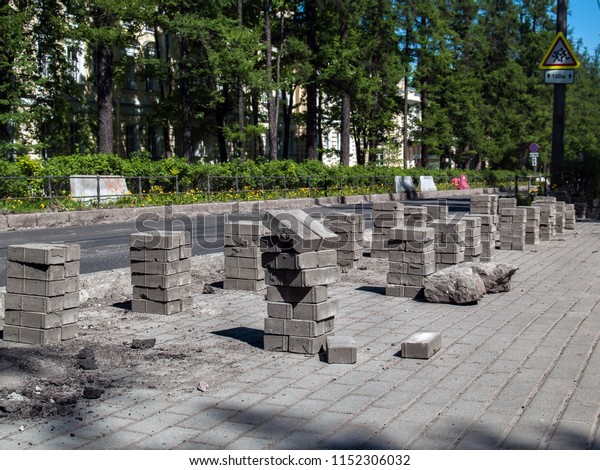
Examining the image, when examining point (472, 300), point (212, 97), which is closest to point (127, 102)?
point (212, 97)

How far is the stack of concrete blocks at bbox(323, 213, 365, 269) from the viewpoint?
13883 millimetres

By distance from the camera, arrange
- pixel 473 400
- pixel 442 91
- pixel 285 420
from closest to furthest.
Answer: pixel 285 420 → pixel 473 400 → pixel 442 91

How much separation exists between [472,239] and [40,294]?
8.53 meters

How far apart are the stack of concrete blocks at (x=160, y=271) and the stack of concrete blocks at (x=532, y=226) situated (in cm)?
1128

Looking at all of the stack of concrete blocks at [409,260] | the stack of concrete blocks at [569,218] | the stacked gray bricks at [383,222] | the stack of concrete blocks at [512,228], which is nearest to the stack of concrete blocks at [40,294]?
the stack of concrete blocks at [409,260]

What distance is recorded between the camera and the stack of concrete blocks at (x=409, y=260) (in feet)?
36.1

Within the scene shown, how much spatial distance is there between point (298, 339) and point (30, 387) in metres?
2.58

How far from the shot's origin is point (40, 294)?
7.73 meters

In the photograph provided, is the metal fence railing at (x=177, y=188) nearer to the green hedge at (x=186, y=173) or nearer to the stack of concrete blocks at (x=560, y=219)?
the green hedge at (x=186, y=173)

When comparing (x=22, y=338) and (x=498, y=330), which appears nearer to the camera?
(x=22, y=338)

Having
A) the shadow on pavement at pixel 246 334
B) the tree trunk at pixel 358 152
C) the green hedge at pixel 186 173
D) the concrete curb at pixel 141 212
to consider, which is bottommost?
the shadow on pavement at pixel 246 334

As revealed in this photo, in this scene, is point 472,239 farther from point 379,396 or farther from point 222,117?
point 222,117

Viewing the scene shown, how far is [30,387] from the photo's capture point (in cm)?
620
